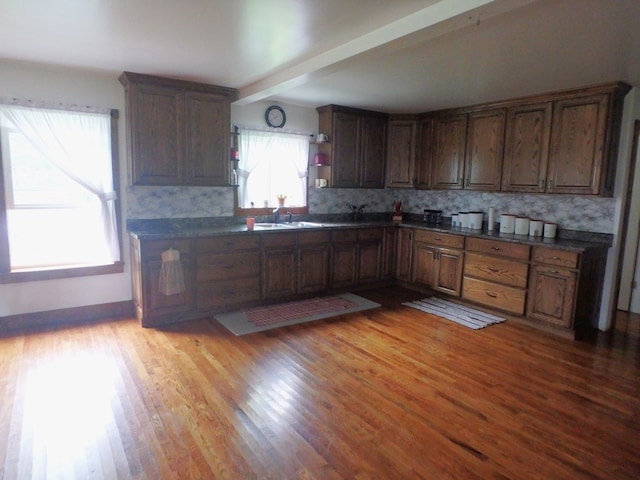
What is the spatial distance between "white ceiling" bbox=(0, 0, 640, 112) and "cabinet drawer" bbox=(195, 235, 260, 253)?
142cm

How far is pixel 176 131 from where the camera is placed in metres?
4.03

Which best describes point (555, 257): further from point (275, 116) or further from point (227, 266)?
point (275, 116)

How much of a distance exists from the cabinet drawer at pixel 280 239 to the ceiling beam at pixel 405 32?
1546 millimetres

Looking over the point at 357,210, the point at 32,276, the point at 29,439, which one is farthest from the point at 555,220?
the point at 32,276

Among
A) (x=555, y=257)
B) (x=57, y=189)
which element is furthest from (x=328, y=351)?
(x=57, y=189)

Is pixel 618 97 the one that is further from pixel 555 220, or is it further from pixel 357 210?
pixel 357 210

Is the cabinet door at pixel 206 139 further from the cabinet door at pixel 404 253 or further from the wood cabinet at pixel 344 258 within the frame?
the cabinet door at pixel 404 253

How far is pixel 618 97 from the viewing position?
3752mm

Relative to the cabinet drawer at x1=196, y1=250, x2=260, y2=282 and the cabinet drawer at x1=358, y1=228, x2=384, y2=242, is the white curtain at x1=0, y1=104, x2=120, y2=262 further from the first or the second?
the cabinet drawer at x1=358, y1=228, x2=384, y2=242

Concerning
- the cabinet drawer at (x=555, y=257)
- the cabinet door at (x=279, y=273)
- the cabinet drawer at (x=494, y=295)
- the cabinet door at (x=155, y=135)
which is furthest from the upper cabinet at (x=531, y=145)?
the cabinet door at (x=155, y=135)

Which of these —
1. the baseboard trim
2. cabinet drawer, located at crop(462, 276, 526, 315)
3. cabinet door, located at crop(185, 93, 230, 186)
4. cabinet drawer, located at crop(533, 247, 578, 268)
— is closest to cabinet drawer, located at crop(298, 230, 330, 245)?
cabinet door, located at crop(185, 93, 230, 186)

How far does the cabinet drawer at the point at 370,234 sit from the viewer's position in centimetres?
517

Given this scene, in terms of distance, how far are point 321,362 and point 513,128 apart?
10.6 feet

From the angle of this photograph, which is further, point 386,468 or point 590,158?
point 590,158
